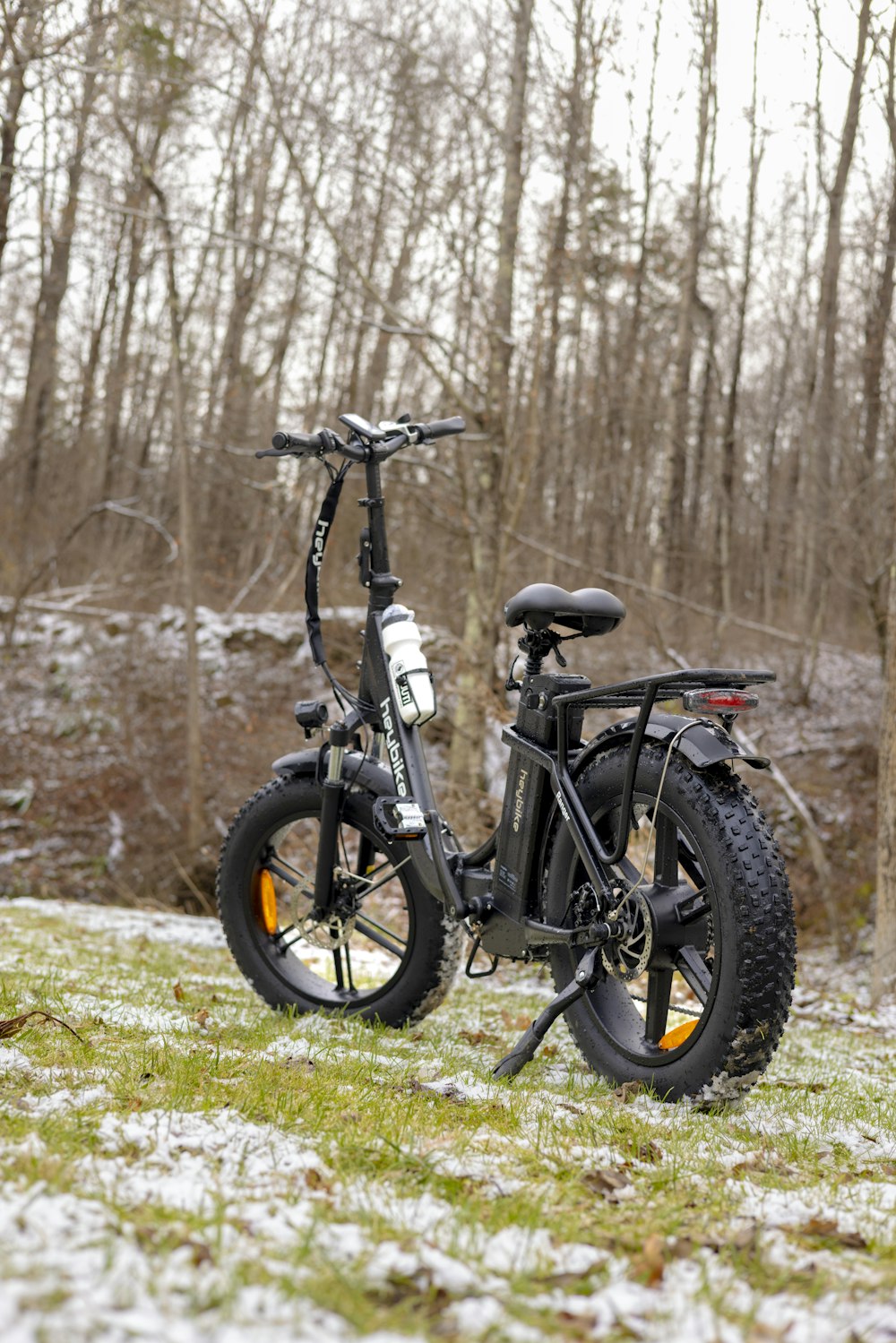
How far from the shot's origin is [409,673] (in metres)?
3.70

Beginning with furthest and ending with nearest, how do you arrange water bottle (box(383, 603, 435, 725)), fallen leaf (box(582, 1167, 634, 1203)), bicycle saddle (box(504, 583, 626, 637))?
1. water bottle (box(383, 603, 435, 725))
2. bicycle saddle (box(504, 583, 626, 637))
3. fallen leaf (box(582, 1167, 634, 1203))

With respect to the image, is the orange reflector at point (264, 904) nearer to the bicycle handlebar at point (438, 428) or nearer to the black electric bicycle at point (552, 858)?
the black electric bicycle at point (552, 858)

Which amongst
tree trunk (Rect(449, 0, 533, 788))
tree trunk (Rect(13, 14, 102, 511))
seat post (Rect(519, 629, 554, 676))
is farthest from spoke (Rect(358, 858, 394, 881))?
tree trunk (Rect(13, 14, 102, 511))

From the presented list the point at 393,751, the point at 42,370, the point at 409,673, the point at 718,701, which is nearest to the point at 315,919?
the point at 393,751

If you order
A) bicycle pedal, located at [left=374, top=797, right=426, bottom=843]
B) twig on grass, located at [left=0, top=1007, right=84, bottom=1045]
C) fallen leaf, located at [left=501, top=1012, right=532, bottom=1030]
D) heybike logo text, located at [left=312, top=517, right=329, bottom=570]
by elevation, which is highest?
heybike logo text, located at [left=312, top=517, right=329, bottom=570]

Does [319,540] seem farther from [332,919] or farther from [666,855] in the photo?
[666,855]

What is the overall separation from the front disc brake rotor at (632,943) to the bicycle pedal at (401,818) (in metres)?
0.77

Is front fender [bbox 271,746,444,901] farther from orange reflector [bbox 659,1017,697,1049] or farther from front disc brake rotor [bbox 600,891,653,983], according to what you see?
orange reflector [bbox 659,1017,697,1049]

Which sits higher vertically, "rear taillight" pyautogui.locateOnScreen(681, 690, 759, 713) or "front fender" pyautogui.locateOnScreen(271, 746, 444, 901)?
"rear taillight" pyautogui.locateOnScreen(681, 690, 759, 713)

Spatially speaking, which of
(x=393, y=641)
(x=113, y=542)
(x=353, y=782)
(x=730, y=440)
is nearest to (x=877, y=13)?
(x=393, y=641)

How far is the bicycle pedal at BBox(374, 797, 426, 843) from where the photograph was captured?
3541 millimetres

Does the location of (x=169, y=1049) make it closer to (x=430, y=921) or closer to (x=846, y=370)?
(x=430, y=921)

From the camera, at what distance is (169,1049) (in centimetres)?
305

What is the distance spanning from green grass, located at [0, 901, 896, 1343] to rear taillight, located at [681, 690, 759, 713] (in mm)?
1025
